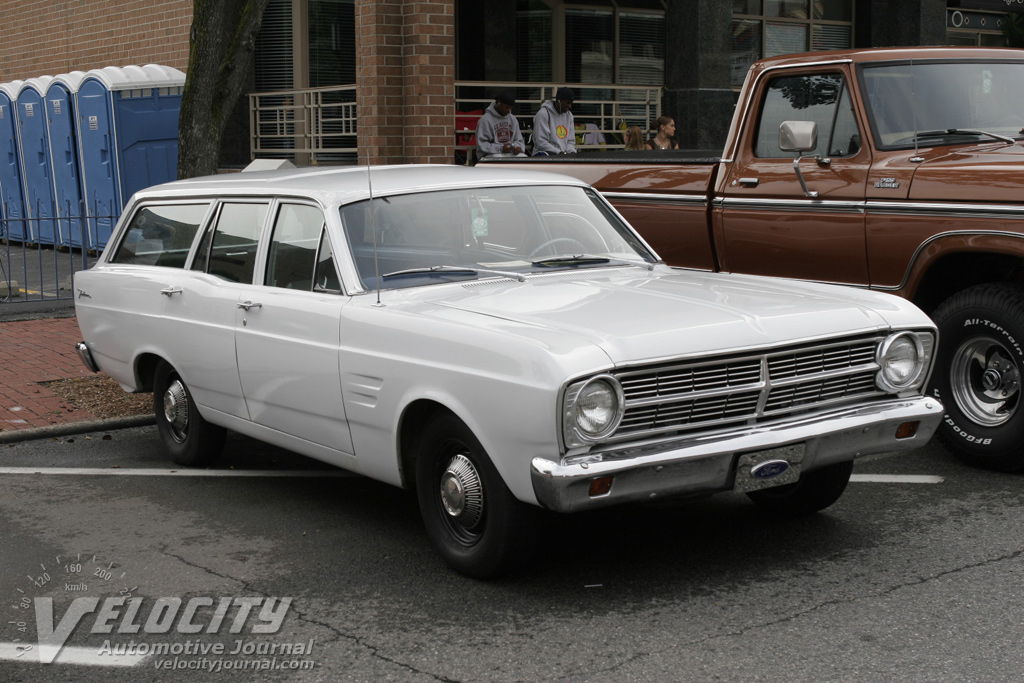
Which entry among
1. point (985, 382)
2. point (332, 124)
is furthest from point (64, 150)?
point (985, 382)

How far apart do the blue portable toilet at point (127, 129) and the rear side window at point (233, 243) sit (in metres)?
10.4

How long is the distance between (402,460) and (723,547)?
1.41m

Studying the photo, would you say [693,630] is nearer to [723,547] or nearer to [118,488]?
[723,547]

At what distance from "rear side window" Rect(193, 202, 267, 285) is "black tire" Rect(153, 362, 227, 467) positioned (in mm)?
707

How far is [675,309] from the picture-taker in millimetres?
4961

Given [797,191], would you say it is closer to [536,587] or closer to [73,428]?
[536,587]

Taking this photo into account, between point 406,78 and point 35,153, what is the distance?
274 inches

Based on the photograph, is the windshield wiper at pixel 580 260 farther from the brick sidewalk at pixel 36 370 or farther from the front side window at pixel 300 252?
the brick sidewalk at pixel 36 370

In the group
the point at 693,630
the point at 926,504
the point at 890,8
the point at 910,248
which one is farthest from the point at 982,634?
the point at 890,8

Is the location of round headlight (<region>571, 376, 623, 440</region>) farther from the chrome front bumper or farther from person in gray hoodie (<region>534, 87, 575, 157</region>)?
person in gray hoodie (<region>534, 87, 575, 157</region>)

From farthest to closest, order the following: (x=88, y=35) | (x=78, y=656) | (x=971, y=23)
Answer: (x=971, y=23)
(x=88, y=35)
(x=78, y=656)

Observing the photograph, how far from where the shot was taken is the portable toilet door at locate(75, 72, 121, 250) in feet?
54.6

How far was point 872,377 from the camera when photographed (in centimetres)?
518

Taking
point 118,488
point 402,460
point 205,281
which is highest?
point 205,281
